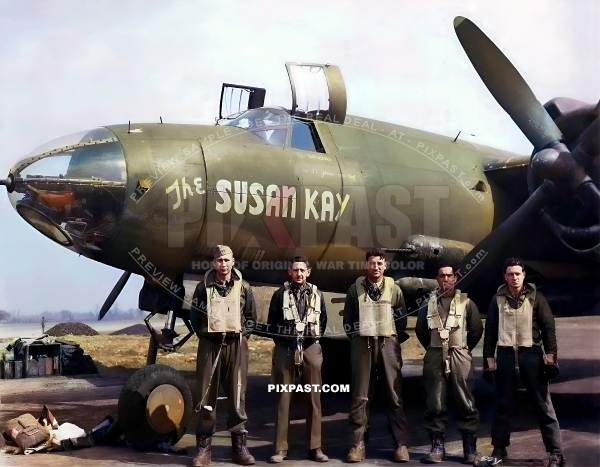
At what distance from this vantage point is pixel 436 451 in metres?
6.57

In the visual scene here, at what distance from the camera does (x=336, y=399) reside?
10.2 metres

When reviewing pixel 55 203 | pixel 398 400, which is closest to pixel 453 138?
pixel 398 400

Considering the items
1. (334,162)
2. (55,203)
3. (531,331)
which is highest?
(334,162)

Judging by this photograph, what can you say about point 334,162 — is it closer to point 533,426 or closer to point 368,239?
point 368,239

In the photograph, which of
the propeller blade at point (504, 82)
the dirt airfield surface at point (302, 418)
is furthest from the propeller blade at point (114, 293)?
the propeller blade at point (504, 82)

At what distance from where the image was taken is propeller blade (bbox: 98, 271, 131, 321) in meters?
10.3

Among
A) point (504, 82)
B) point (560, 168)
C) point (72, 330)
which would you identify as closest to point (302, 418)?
point (560, 168)

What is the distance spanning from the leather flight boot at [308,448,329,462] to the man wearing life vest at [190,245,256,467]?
0.56 m

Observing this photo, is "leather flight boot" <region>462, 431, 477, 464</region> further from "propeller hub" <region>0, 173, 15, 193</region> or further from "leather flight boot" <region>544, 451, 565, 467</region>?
"propeller hub" <region>0, 173, 15, 193</region>

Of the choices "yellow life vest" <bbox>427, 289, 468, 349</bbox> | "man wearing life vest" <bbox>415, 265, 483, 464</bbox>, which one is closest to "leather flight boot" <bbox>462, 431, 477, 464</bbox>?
"man wearing life vest" <bbox>415, 265, 483, 464</bbox>

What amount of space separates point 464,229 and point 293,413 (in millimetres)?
3129

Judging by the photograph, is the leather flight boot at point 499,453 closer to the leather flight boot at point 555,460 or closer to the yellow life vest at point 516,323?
the leather flight boot at point 555,460

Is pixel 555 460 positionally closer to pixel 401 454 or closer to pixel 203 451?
pixel 401 454

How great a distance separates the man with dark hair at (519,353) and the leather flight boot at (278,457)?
181 cm
